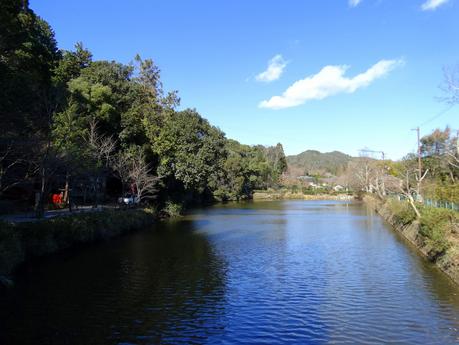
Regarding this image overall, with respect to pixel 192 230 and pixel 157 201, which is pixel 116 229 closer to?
pixel 192 230

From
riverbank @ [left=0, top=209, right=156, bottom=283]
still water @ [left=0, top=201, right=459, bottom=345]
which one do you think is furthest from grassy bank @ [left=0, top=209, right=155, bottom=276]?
still water @ [left=0, top=201, right=459, bottom=345]

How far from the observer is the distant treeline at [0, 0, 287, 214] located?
25.2 m

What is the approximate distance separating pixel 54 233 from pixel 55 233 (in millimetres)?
175

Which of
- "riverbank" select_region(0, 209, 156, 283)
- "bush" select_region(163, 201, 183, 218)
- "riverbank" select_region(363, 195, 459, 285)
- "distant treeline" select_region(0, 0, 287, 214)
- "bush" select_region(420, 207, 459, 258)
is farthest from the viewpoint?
"bush" select_region(163, 201, 183, 218)

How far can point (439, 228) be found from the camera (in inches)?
754

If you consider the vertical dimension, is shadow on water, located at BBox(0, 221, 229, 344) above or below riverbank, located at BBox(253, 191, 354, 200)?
below

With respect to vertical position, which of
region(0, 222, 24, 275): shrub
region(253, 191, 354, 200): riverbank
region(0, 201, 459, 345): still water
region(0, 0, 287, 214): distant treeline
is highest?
region(0, 0, 287, 214): distant treeline

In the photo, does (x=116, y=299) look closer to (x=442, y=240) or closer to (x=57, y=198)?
(x=442, y=240)

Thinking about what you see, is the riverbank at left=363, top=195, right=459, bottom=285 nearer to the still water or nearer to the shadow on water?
the still water

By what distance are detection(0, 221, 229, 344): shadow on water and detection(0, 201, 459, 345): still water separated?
35 millimetres

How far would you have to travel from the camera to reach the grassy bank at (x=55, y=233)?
17.9 metres

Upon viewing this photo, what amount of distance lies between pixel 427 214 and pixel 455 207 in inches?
163

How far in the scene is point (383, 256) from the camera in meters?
22.7

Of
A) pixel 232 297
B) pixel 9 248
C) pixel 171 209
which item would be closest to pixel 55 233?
pixel 9 248
